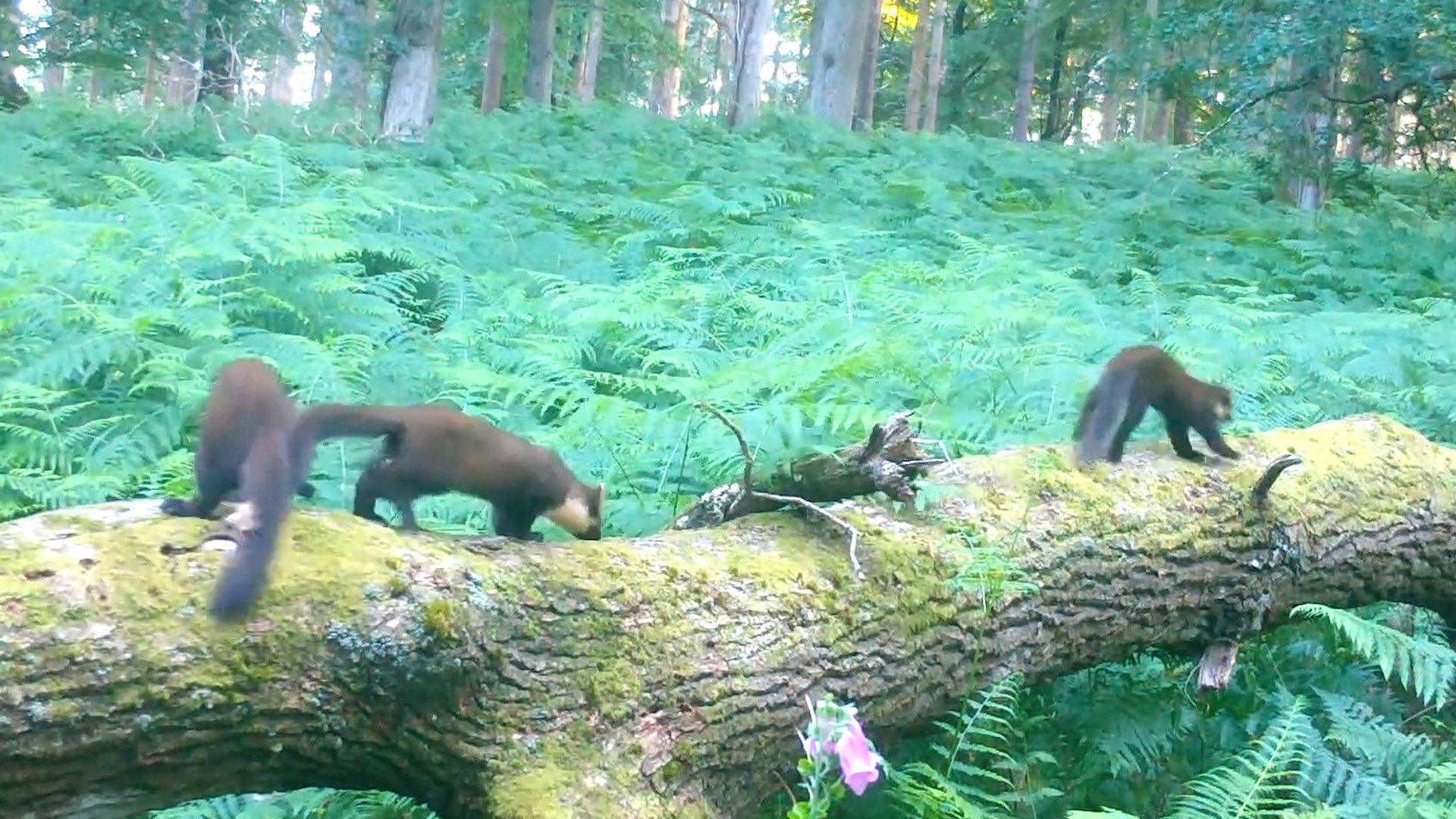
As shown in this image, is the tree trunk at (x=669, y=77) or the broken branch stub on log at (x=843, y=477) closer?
the broken branch stub on log at (x=843, y=477)

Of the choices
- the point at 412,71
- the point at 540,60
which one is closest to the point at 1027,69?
the point at 540,60

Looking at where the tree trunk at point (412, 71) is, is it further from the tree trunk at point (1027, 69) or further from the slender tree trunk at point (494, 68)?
the tree trunk at point (1027, 69)

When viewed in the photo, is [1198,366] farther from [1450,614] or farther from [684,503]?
[684,503]

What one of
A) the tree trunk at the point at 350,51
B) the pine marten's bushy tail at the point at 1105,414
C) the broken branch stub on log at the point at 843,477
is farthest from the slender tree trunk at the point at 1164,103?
the broken branch stub on log at the point at 843,477

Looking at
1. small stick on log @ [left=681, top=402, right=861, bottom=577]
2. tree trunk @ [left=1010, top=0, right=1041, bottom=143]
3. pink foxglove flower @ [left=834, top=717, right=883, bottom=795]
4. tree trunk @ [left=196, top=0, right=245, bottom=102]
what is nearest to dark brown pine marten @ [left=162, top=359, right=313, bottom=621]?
small stick on log @ [left=681, top=402, right=861, bottom=577]

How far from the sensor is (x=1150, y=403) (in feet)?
19.7

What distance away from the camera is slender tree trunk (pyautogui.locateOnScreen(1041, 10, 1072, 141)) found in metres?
32.9

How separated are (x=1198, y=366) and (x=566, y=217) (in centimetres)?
733

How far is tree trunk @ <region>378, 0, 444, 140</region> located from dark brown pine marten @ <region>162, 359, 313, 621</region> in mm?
12573

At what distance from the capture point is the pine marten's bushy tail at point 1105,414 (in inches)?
209

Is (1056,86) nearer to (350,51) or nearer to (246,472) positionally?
(350,51)

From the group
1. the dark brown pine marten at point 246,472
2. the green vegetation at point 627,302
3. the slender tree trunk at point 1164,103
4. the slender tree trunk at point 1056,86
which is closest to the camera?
the dark brown pine marten at point 246,472

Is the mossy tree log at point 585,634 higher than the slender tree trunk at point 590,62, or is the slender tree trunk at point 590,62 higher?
the slender tree trunk at point 590,62

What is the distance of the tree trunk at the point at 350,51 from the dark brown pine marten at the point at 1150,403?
12538mm
